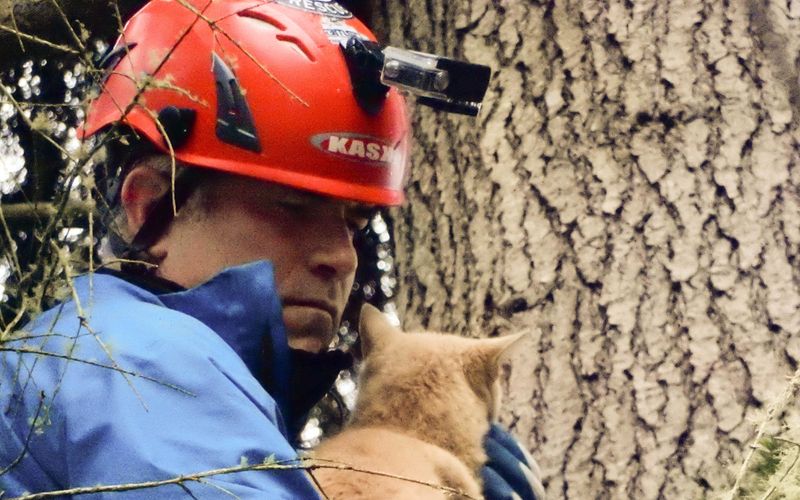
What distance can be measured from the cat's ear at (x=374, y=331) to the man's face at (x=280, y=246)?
52 centimetres

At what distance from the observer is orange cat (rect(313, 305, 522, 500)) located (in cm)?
270

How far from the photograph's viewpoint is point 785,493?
7.38 ft

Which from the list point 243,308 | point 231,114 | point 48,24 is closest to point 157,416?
point 243,308

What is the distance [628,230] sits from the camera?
9.97ft

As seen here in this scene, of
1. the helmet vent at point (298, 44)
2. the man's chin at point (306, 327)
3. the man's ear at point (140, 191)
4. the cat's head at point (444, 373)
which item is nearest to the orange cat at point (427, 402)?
the cat's head at point (444, 373)

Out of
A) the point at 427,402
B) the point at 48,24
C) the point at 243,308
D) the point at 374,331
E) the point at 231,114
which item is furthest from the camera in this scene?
the point at 48,24

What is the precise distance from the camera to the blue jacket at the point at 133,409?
66.2 inches

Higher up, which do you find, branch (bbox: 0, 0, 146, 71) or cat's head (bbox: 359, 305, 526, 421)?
branch (bbox: 0, 0, 146, 71)

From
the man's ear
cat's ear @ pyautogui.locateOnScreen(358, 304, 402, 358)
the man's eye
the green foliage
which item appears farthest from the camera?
cat's ear @ pyautogui.locateOnScreen(358, 304, 402, 358)

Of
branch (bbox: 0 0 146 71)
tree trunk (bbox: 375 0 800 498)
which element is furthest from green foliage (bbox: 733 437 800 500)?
branch (bbox: 0 0 146 71)

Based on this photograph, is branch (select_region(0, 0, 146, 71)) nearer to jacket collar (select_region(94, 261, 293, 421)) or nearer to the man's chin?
the man's chin

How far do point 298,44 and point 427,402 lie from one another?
3.32 feet

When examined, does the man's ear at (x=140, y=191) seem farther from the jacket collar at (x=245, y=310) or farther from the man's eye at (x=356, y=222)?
the man's eye at (x=356, y=222)

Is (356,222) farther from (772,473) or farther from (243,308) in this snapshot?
(772,473)
